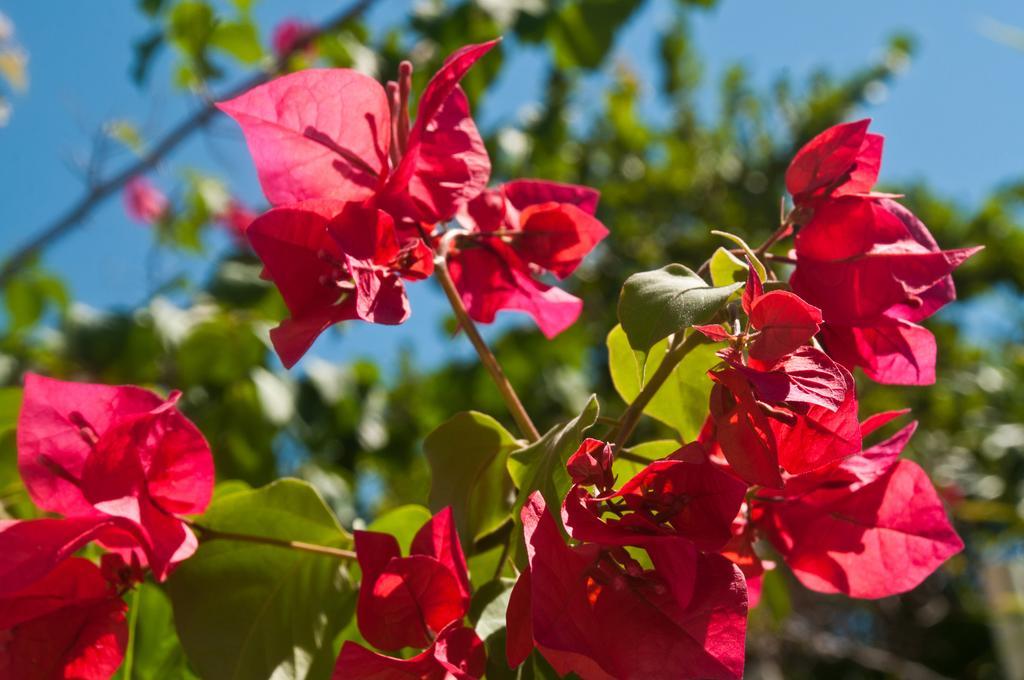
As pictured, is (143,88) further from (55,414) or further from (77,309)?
(55,414)

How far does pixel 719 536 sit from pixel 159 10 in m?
1.75

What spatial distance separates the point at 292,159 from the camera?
1.29ft

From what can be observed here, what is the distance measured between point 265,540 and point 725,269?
222mm

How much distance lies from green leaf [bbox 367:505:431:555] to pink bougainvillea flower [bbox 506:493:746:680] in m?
0.18

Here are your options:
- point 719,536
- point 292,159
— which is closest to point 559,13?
point 292,159

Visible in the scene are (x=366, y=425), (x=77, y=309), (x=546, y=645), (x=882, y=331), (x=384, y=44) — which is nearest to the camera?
(x=546, y=645)

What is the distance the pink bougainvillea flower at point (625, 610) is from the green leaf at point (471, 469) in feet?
0.37

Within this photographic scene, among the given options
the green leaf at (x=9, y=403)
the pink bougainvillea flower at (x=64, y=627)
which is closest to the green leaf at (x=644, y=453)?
the pink bougainvillea flower at (x=64, y=627)

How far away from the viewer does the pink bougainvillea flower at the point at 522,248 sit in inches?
17.3

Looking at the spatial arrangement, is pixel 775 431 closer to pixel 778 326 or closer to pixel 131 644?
pixel 778 326

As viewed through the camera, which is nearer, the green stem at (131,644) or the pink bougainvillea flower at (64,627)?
the pink bougainvillea flower at (64,627)

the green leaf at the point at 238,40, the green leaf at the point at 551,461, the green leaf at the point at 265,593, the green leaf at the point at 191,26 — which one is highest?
the green leaf at the point at 551,461

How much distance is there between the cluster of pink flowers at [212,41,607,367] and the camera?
36 centimetres

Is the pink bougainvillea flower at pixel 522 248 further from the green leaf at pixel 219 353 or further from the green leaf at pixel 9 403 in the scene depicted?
the green leaf at pixel 219 353
